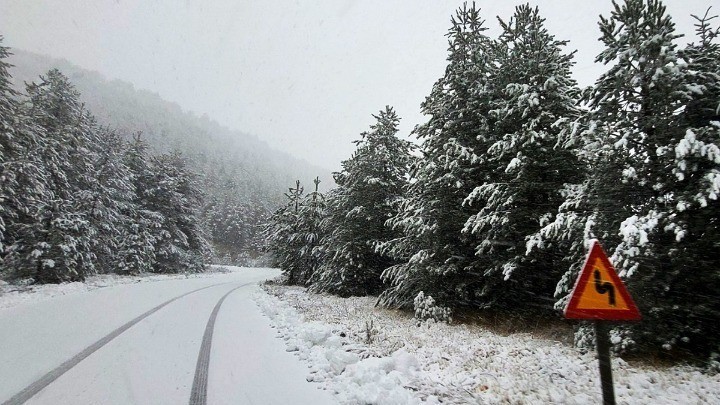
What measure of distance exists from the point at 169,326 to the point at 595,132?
1215 centimetres

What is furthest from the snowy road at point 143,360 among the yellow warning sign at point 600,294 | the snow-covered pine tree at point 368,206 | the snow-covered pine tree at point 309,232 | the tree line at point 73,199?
the snow-covered pine tree at point 309,232

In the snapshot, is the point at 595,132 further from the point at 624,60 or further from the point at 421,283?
the point at 421,283

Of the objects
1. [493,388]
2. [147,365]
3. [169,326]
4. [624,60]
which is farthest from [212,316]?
[624,60]

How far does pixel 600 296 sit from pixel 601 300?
0.13ft

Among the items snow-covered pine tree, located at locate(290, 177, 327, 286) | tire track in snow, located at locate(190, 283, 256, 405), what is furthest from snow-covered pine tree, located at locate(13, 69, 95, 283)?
tire track in snow, located at locate(190, 283, 256, 405)

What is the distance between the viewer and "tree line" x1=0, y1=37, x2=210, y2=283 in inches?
753

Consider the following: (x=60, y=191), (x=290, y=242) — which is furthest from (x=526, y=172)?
(x=60, y=191)

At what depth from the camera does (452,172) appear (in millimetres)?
11508

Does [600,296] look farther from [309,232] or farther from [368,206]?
[309,232]

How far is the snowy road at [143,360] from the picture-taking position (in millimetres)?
5250

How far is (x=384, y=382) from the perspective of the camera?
5.59 m

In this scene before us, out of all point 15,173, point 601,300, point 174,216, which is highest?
point 174,216

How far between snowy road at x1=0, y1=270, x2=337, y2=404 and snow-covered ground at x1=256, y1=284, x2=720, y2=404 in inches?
25.8

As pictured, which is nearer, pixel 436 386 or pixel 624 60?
pixel 436 386
